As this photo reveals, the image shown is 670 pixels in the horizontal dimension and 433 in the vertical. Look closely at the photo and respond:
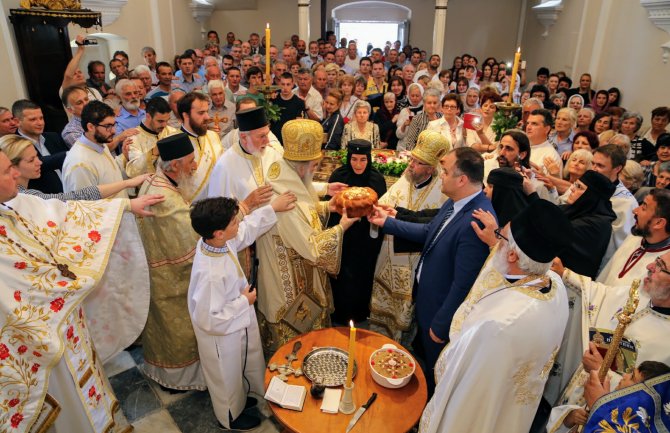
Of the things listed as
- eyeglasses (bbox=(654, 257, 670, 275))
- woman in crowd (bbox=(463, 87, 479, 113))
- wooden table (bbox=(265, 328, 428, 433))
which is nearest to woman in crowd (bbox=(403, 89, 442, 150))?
woman in crowd (bbox=(463, 87, 479, 113))

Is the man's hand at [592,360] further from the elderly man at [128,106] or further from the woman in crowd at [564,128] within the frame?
the elderly man at [128,106]

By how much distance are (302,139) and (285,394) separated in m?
1.86

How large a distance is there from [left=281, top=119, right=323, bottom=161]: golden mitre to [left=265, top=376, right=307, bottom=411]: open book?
1693 millimetres

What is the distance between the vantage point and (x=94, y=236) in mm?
3059

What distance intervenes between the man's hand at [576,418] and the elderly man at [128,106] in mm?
6449

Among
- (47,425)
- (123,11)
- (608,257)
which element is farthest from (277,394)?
(123,11)

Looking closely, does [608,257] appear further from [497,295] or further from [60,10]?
[60,10]

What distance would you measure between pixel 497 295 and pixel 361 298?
8.32 ft

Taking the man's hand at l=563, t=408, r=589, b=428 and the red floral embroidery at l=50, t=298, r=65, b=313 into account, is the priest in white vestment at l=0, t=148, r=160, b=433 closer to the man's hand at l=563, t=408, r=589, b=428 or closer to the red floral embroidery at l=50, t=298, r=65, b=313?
the red floral embroidery at l=50, t=298, r=65, b=313

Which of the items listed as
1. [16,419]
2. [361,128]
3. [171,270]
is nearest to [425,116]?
[361,128]

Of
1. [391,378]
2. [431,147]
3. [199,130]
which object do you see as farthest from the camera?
[199,130]

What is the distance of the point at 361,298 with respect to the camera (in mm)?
4828

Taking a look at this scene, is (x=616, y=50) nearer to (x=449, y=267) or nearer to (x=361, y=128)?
(x=361, y=128)

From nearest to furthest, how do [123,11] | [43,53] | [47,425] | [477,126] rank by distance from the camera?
[47,425]
[477,126]
[43,53]
[123,11]
